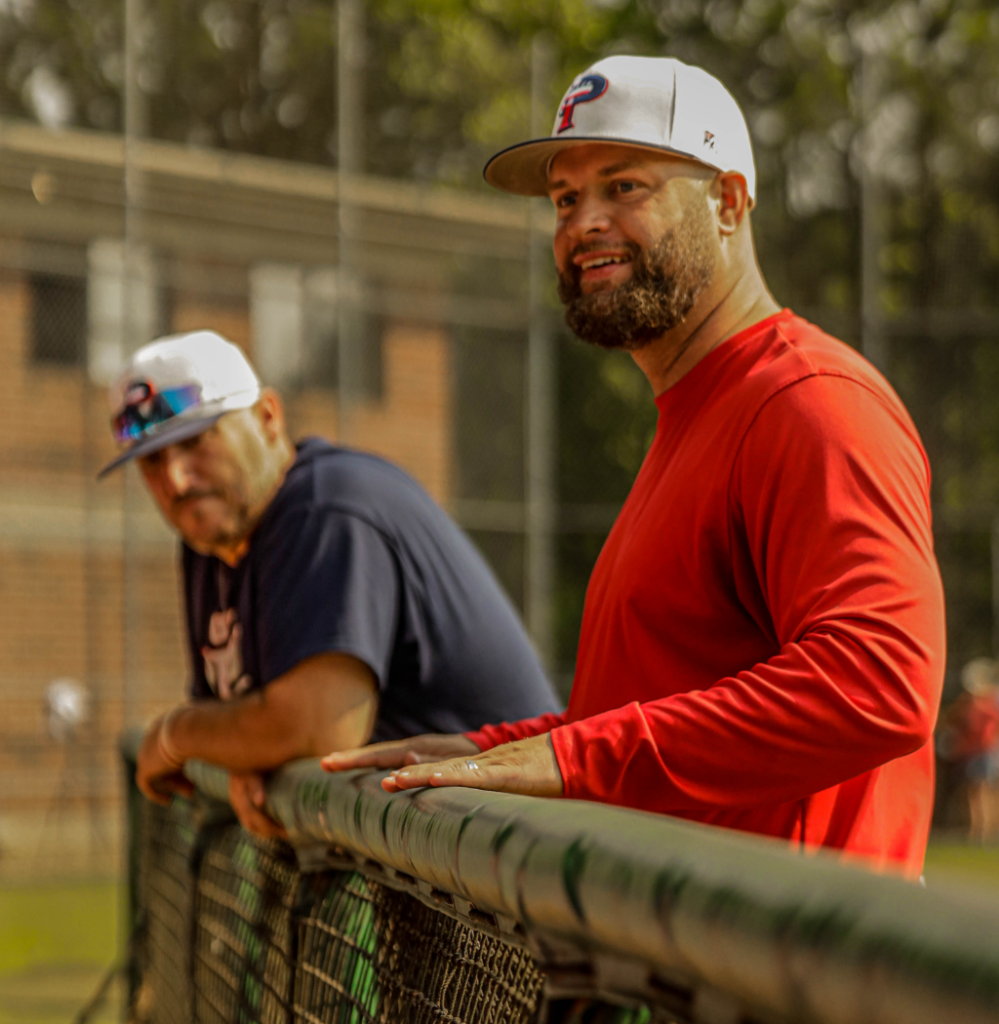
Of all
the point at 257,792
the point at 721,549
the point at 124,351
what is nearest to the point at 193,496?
the point at 257,792

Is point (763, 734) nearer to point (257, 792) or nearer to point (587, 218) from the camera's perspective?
point (587, 218)

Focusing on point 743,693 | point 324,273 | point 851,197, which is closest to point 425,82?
point 324,273

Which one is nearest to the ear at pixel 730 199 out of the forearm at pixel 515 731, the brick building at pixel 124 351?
the forearm at pixel 515 731

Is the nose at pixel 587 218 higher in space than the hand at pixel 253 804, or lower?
higher

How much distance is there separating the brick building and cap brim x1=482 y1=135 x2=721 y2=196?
11265 mm

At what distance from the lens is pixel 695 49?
1880cm

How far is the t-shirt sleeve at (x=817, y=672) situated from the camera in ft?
5.40

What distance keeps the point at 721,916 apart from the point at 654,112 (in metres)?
1.63

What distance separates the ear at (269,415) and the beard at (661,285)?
127cm

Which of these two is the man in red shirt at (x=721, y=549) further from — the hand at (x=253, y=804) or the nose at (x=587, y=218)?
the hand at (x=253, y=804)

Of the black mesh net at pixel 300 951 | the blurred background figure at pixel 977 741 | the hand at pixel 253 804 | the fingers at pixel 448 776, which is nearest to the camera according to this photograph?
the black mesh net at pixel 300 951

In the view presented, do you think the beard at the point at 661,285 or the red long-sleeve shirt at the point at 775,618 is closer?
the red long-sleeve shirt at the point at 775,618

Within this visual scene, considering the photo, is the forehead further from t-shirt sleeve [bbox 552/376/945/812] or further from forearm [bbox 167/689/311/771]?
forearm [bbox 167/689/311/771]

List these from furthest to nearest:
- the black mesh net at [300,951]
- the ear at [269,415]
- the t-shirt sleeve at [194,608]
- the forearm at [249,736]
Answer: the t-shirt sleeve at [194,608] < the ear at [269,415] < the forearm at [249,736] < the black mesh net at [300,951]
